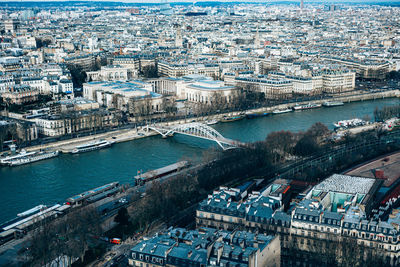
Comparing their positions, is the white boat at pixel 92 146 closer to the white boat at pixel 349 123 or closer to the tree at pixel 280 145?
the tree at pixel 280 145

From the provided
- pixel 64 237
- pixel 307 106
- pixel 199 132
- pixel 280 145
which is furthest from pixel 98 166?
pixel 307 106

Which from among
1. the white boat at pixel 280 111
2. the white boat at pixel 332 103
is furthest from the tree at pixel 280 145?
the white boat at pixel 332 103

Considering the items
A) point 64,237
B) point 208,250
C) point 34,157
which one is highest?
point 208,250

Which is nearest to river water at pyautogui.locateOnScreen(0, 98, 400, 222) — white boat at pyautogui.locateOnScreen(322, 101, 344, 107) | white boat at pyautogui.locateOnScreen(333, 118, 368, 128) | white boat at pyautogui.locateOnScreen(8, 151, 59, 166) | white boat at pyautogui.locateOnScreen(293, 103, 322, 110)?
white boat at pyautogui.locateOnScreen(8, 151, 59, 166)

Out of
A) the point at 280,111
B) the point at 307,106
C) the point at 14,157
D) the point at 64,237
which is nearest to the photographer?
the point at 64,237

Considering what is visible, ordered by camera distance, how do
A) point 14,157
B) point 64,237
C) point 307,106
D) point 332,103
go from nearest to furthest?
point 64,237 → point 14,157 → point 307,106 → point 332,103

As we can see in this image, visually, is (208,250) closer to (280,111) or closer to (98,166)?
(98,166)

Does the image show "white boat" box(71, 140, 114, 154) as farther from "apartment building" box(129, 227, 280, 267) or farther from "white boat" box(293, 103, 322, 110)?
"white boat" box(293, 103, 322, 110)
